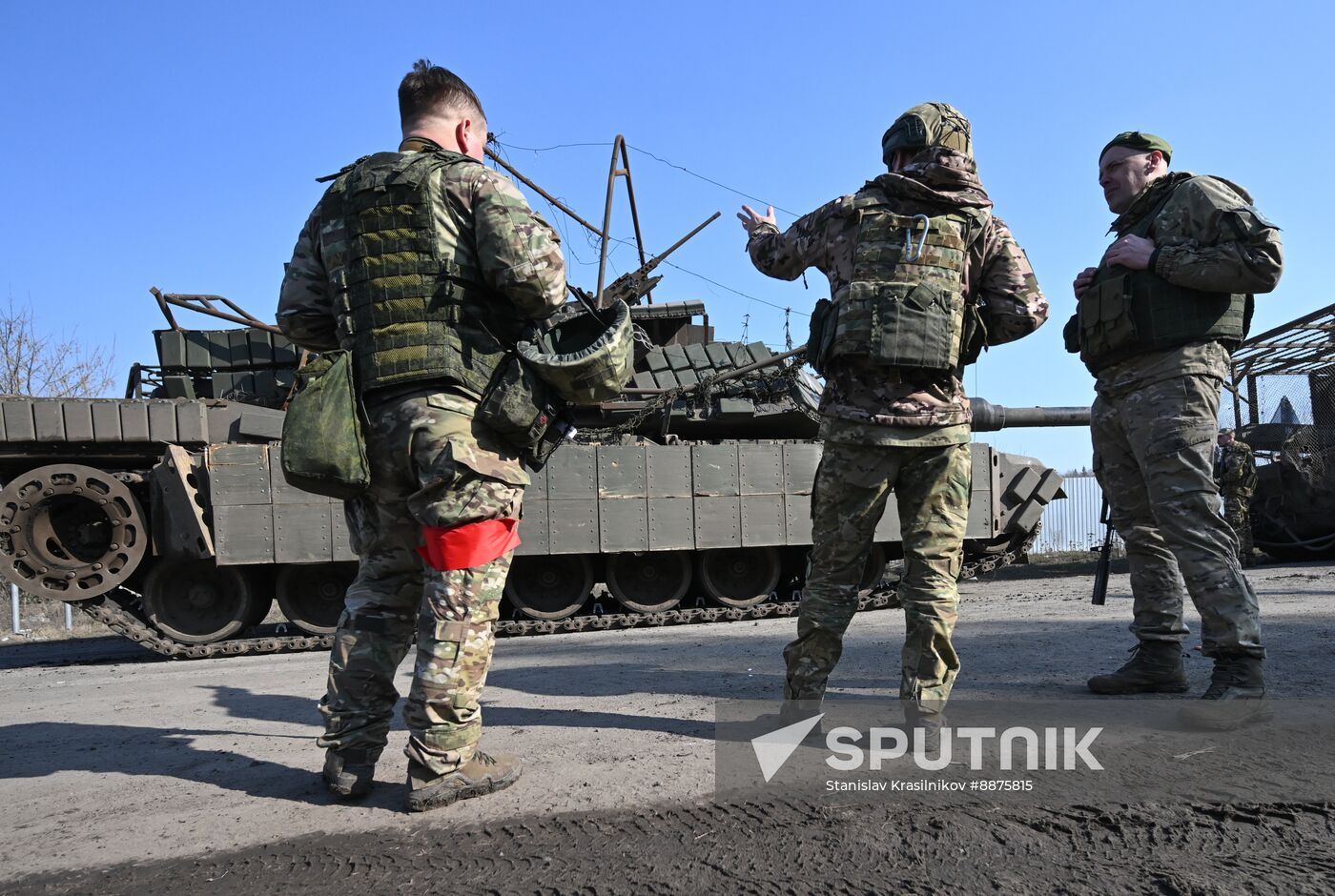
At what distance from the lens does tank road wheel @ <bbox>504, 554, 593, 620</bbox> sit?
10.2 m

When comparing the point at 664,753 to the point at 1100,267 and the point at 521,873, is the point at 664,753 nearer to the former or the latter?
the point at 521,873

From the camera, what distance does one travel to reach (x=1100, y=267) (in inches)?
159

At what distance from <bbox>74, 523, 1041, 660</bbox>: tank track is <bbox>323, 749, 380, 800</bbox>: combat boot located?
6.19 meters

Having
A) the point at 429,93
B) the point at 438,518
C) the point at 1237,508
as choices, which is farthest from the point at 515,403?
the point at 1237,508

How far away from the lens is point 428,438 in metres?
2.83

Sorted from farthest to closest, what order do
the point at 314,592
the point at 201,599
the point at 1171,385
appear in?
1. the point at 314,592
2. the point at 201,599
3. the point at 1171,385

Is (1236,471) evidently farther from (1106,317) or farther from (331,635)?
(331,635)

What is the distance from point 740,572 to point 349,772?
817cm

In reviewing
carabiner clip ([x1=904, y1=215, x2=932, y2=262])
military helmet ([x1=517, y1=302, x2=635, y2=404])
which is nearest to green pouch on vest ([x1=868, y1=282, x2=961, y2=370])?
carabiner clip ([x1=904, y1=215, x2=932, y2=262])

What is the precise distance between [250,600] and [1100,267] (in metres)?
8.28

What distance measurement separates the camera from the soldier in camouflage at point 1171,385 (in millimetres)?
3457

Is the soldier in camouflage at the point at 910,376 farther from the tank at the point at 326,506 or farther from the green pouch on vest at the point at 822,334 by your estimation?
the tank at the point at 326,506

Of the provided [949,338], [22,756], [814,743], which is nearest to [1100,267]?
[949,338]

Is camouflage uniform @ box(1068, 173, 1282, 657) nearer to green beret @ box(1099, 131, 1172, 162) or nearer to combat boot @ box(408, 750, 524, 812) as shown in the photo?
green beret @ box(1099, 131, 1172, 162)
